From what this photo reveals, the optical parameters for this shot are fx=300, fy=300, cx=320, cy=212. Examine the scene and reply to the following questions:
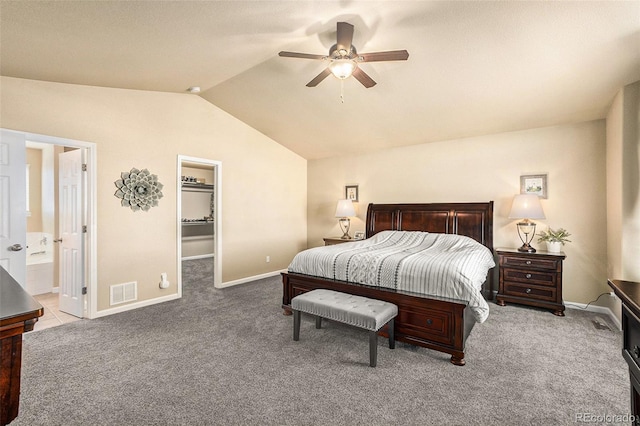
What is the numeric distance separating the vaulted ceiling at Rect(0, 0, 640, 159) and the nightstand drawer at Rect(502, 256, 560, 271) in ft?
6.25

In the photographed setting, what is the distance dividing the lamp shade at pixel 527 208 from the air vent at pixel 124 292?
17.1 ft

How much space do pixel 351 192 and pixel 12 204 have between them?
490 centimetres

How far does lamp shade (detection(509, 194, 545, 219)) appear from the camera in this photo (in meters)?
3.96

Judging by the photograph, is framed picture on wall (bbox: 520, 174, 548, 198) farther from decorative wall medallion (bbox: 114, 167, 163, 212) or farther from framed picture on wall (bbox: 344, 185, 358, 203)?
decorative wall medallion (bbox: 114, 167, 163, 212)

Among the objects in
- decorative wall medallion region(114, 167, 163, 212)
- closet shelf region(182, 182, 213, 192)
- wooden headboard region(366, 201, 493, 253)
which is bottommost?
wooden headboard region(366, 201, 493, 253)

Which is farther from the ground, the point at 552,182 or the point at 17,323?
the point at 552,182

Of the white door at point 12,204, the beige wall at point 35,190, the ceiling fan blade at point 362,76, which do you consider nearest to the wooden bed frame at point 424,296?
the ceiling fan blade at point 362,76

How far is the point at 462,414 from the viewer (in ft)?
6.21

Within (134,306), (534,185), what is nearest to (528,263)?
(534,185)

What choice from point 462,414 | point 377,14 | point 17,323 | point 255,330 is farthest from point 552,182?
point 17,323

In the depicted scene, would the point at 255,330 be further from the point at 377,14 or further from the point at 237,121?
the point at 237,121

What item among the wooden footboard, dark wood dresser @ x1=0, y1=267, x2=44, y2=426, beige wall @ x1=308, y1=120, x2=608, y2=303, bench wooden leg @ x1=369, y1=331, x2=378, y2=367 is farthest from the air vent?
beige wall @ x1=308, y1=120, x2=608, y2=303

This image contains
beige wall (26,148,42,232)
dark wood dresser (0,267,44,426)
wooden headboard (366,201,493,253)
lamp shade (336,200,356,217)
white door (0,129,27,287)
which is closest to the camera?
dark wood dresser (0,267,44,426)

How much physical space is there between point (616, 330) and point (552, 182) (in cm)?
198
